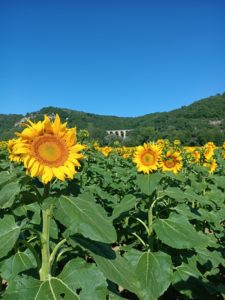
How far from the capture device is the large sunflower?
6.70 ft

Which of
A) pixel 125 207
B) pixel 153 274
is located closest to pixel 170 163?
pixel 125 207

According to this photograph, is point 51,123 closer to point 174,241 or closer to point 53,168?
point 53,168

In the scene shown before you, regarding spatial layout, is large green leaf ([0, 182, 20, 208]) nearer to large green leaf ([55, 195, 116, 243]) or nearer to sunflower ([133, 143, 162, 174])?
large green leaf ([55, 195, 116, 243])

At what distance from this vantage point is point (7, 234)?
1.99 metres

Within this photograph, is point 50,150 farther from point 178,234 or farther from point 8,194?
point 178,234

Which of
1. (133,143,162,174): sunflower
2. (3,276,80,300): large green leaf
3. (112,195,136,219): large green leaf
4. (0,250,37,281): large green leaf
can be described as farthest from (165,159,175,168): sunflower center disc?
(3,276,80,300): large green leaf

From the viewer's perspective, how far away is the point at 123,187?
7.76 metres

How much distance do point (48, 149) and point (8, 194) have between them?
363 mm

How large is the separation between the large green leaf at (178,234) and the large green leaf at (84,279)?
2.94ft

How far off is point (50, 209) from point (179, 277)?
66.7 inches

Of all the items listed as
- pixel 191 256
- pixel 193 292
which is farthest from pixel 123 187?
pixel 193 292

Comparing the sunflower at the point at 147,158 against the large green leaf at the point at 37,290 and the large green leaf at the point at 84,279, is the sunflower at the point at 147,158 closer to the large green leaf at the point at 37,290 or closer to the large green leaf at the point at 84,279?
the large green leaf at the point at 84,279

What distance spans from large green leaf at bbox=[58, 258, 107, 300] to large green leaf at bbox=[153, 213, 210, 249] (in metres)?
0.90

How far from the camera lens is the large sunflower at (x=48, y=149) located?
2.04m
